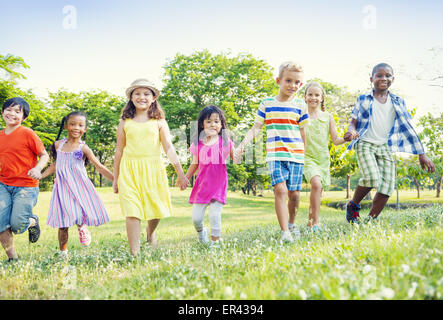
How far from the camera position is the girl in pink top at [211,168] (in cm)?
513

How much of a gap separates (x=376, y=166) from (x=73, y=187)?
5069 mm

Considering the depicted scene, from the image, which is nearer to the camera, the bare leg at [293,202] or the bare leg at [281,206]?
the bare leg at [281,206]

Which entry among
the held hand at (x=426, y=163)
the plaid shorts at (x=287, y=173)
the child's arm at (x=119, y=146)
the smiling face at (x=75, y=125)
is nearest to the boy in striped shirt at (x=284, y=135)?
the plaid shorts at (x=287, y=173)

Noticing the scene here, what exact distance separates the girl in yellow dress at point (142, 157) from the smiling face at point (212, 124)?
2.78 feet

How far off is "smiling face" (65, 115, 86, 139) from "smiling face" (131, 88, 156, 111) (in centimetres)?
134

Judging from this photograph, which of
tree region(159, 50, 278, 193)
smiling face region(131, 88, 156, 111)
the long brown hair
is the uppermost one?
tree region(159, 50, 278, 193)

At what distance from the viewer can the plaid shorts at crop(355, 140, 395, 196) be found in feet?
18.0

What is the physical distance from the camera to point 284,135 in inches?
195

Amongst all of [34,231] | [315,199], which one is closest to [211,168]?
[315,199]

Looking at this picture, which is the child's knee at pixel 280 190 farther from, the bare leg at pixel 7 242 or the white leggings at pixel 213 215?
the bare leg at pixel 7 242

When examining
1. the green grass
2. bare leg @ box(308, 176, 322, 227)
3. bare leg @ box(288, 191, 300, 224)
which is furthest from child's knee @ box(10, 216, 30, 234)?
bare leg @ box(308, 176, 322, 227)

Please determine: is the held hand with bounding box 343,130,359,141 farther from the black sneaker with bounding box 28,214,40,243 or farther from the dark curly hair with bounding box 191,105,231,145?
the black sneaker with bounding box 28,214,40,243
